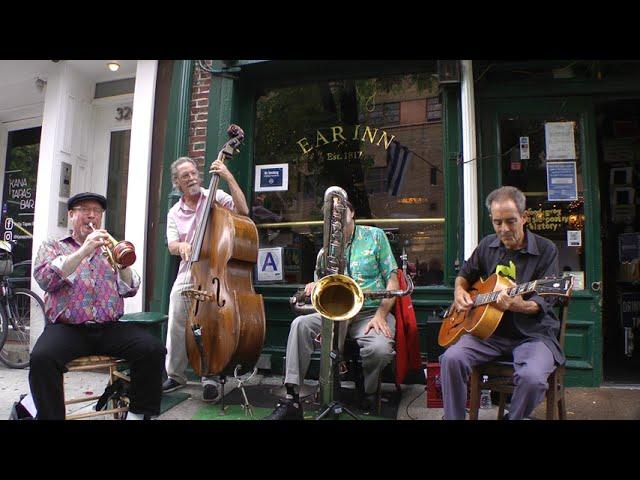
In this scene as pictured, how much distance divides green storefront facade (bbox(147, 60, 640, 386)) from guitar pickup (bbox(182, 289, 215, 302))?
118cm

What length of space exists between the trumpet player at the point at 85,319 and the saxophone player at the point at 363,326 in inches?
34.6

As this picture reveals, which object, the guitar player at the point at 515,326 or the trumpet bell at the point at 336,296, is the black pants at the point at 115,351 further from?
the guitar player at the point at 515,326

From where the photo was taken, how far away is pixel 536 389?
246cm

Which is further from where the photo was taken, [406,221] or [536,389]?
[406,221]

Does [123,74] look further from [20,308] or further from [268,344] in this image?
[268,344]

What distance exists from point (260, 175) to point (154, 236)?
1.29 m

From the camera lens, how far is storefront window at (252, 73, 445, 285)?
4.51 m

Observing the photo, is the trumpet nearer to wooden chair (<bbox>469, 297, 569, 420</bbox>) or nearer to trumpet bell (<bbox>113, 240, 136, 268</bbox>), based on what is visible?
trumpet bell (<bbox>113, 240, 136, 268</bbox>)

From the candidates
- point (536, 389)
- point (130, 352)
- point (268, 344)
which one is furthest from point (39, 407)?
point (536, 389)

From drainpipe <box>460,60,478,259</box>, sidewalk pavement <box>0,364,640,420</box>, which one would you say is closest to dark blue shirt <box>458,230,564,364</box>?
sidewalk pavement <box>0,364,640,420</box>

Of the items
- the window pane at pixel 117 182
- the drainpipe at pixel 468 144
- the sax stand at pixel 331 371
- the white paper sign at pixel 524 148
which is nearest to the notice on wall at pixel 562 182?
the white paper sign at pixel 524 148

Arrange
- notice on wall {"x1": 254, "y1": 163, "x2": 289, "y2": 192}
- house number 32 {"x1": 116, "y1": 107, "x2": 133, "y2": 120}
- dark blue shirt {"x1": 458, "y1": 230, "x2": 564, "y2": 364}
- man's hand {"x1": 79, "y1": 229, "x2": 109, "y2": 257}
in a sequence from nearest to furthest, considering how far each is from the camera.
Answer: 1. dark blue shirt {"x1": 458, "y1": 230, "x2": 564, "y2": 364}
2. man's hand {"x1": 79, "y1": 229, "x2": 109, "y2": 257}
3. notice on wall {"x1": 254, "y1": 163, "x2": 289, "y2": 192}
4. house number 32 {"x1": 116, "y1": 107, "x2": 133, "y2": 120}

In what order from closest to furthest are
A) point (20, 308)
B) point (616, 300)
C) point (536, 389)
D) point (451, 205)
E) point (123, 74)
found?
point (536, 389), point (451, 205), point (20, 308), point (123, 74), point (616, 300)

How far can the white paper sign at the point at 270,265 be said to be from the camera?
4.83 metres
